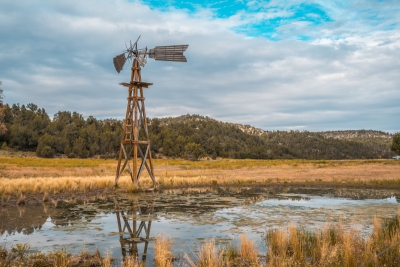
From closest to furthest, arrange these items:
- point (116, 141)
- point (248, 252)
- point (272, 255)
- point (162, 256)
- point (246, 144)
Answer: point (162, 256) → point (272, 255) → point (248, 252) → point (116, 141) → point (246, 144)

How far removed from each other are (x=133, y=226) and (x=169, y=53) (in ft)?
44.7

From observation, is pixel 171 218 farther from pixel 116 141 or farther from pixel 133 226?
pixel 116 141

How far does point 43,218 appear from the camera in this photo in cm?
1471

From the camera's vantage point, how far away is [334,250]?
8000 mm

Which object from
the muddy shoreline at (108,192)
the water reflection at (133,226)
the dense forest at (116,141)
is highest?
the dense forest at (116,141)

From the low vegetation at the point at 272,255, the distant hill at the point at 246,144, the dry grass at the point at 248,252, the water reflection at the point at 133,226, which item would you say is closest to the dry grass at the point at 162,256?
the low vegetation at the point at 272,255

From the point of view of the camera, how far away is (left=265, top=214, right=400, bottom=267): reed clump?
7812 mm

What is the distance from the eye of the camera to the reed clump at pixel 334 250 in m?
7.81

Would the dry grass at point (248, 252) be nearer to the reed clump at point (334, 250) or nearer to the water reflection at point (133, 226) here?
the reed clump at point (334, 250)

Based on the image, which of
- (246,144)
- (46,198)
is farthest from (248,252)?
(246,144)

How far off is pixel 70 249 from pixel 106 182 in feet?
50.0

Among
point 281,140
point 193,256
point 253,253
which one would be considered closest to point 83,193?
point 193,256

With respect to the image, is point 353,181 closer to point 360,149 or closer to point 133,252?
point 133,252

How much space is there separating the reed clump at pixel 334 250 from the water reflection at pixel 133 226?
11.8 feet
